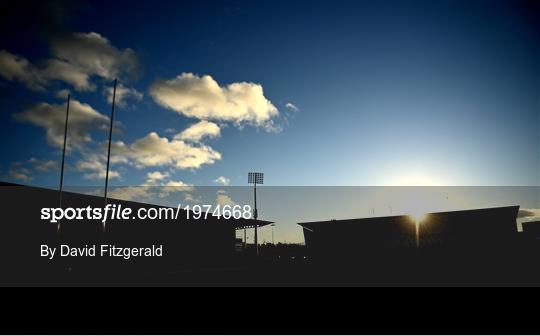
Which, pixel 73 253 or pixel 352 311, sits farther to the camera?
pixel 73 253

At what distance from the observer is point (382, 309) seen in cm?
862

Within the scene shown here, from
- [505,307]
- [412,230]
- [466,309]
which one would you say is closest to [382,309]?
[466,309]

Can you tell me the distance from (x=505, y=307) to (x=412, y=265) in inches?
583

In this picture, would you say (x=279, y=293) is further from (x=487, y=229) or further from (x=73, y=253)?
(x=487, y=229)

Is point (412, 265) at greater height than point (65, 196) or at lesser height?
lesser

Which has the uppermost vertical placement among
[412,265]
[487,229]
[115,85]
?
[115,85]

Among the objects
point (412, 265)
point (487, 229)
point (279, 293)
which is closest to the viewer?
point (279, 293)

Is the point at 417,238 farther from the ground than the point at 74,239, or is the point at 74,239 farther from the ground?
the point at 74,239

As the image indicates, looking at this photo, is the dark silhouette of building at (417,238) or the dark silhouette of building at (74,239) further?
the dark silhouette of building at (417,238)

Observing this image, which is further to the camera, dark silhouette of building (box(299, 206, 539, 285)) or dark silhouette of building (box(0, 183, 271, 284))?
dark silhouette of building (box(299, 206, 539, 285))

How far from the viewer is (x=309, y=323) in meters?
7.37

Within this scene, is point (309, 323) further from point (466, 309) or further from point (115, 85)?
point (115, 85)

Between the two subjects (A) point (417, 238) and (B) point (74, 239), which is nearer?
(B) point (74, 239)

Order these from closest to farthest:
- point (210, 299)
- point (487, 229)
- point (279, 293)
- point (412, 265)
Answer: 1. point (210, 299)
2. point (279, 293)
3. point (412, 265)
4. point (487, 229)
